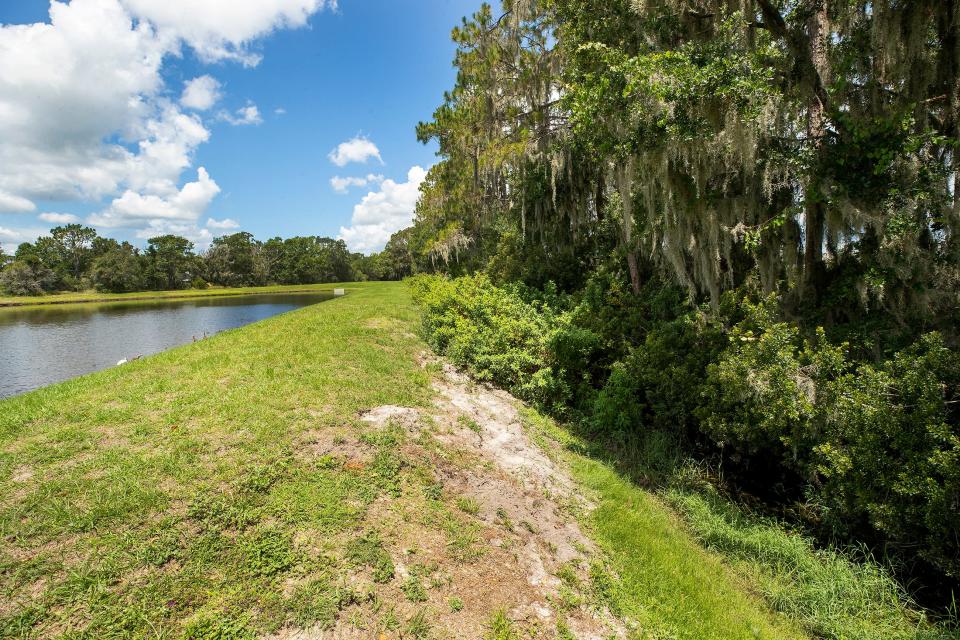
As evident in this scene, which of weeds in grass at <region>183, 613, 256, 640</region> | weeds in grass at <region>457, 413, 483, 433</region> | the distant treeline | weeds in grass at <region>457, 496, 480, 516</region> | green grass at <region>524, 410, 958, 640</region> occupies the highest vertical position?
the distant treeline

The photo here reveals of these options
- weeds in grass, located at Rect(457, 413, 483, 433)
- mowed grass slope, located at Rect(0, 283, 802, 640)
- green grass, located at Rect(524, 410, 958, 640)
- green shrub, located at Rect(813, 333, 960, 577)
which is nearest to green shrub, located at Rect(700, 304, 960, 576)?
green shrub, located at Rect(813, 333, 960, 577)

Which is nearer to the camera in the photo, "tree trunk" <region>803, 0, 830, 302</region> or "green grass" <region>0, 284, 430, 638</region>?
"green grass" <region>0, 284, 430, 638</region>

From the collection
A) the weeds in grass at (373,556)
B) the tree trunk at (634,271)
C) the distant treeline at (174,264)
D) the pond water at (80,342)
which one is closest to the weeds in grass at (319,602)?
the weeds in grass at (373,556)

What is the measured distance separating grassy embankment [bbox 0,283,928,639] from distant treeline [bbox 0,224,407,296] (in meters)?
73.3

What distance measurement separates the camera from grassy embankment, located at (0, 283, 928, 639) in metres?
2.54

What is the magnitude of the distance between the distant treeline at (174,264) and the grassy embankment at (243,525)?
240ft

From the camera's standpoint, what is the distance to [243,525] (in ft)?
10.5

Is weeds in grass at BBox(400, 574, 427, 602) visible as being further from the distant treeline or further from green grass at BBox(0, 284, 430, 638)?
the distant treeline

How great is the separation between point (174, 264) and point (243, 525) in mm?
88024

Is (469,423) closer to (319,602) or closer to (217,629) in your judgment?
(319,602)

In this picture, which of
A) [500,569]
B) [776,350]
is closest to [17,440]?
[500,569]

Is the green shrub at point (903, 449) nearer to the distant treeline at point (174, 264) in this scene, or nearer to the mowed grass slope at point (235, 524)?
the mowed grass slope at point (235, 524)

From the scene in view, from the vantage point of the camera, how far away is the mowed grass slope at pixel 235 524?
2.53m

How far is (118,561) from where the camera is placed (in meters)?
2.70
